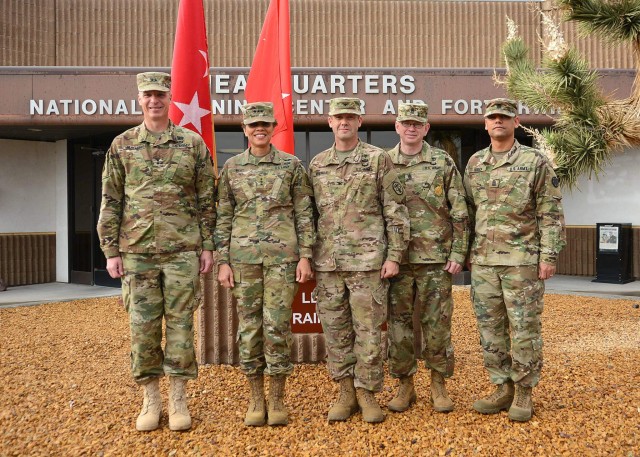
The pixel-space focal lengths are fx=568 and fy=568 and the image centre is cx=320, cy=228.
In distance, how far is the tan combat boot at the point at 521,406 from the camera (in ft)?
11.2

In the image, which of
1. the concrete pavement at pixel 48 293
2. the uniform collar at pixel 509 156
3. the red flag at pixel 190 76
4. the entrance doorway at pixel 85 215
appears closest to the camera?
the uniform collar at pixel 509 156

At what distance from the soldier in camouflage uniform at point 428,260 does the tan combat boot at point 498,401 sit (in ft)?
0.63

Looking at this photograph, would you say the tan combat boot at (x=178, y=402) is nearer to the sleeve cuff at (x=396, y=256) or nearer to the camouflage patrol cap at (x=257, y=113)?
the sleeve cuff at (x=396, y=256)

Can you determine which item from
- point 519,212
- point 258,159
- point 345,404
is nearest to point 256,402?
point 345,404

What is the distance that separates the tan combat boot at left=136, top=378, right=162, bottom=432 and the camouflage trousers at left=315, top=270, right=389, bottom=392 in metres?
1.08

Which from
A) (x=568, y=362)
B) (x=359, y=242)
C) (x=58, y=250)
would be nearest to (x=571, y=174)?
(x=568, y=362)

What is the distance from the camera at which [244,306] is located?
3430 mm

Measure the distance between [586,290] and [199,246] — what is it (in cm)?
796

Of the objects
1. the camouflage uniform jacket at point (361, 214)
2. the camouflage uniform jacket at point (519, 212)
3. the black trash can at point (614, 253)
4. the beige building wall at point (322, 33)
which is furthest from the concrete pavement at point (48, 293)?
the black trash can at point (614, 253)

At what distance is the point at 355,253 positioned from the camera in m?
3.41

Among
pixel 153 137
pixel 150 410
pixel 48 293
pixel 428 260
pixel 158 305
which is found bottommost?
pixel 48 293

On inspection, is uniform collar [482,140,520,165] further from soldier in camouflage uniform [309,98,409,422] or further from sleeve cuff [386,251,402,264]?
sleeve cuff [386,251,402,264]

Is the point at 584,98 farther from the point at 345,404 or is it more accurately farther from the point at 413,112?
the point at 345,404

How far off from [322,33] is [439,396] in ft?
30.8
